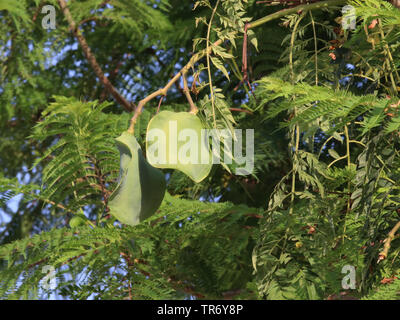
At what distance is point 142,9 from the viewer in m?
2.82

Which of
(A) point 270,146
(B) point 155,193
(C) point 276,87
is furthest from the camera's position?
(A) point 270,146

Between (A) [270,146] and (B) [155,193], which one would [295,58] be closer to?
(B) [155,193]

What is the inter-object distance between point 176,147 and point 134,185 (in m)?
0.09

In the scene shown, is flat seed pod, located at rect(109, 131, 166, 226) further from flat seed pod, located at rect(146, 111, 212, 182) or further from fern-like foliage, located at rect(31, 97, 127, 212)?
fern-like foliage, located at rect(31, 97, 127, 212)

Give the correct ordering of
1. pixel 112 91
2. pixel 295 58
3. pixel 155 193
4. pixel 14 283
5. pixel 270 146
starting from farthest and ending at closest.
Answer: pixel 112 91
pixel 270 146
pixel 14 283
pixel 295 58
pixel 155 193

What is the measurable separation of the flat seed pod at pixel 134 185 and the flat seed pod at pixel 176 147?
0.08 ft

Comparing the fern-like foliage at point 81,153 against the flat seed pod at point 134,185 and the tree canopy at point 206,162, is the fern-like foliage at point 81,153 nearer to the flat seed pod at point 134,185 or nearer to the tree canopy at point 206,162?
the tree canopy at point 206,162

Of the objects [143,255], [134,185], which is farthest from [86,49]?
[134,185]

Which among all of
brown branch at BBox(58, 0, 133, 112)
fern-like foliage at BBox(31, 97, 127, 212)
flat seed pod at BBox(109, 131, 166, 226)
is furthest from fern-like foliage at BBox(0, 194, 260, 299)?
brown branch at BBox(58, 0, 133, 112)

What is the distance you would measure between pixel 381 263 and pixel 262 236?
0.24 meters

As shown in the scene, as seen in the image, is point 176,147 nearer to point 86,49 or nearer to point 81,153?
point 81,153

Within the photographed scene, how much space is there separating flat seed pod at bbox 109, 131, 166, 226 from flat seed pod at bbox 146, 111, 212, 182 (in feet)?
0.08

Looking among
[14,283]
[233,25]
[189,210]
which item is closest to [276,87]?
[233,25]

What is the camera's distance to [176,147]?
107 cm
